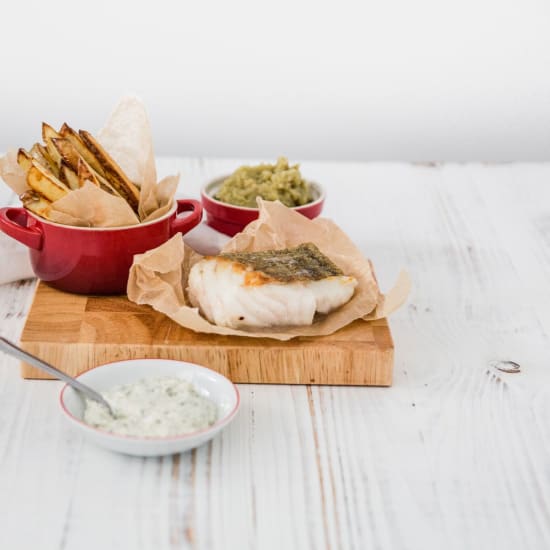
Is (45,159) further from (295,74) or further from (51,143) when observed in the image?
(295,74)

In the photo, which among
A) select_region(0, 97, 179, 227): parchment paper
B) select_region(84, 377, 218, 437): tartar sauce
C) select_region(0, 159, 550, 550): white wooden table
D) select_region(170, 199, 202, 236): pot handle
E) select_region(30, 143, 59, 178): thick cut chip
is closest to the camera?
select_region(0, 159, 550, 550): white wooden table

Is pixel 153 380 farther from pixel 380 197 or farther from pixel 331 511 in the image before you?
pixel 380 197

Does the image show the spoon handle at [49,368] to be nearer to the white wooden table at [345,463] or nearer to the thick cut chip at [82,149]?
the white wooden table at [345,463]

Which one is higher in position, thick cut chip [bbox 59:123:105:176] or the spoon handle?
thick cut chip [bbox 59:123:105:176]

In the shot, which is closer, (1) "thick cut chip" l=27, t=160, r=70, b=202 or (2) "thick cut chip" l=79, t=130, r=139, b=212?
(1) "thick cut chip" l=27, t=160, r=70, b=202

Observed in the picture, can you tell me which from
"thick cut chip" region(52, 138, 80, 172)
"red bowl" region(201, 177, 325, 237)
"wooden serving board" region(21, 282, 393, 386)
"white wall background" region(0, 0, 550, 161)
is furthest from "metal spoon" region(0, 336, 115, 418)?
"white wall background" region(0, 0, 550, 161)

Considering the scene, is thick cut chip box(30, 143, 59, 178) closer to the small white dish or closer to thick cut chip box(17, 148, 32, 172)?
thick cut chip box(17, 148, 32, 172)

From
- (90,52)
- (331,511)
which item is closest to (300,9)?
(90,52)
